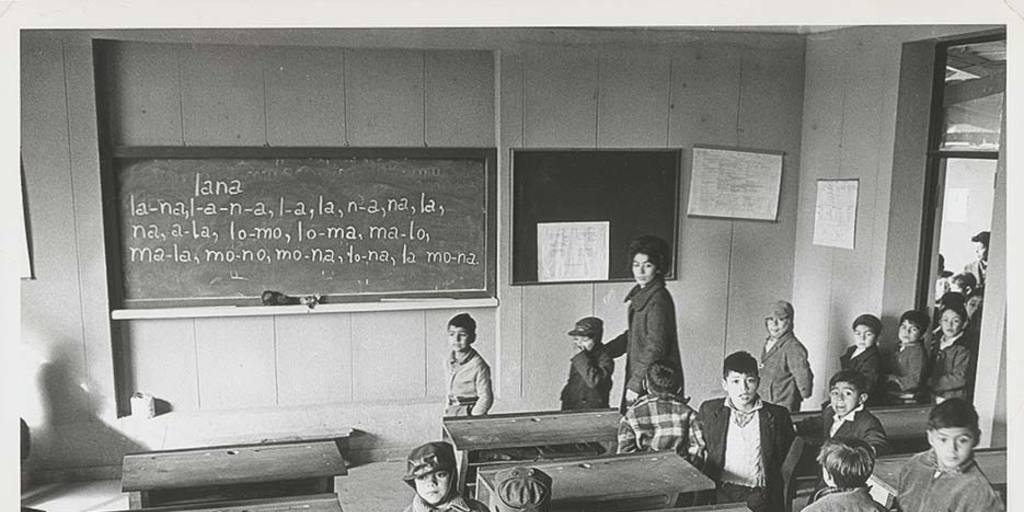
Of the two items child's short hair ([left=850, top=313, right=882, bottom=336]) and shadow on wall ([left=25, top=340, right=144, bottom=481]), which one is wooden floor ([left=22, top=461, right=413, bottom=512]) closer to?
shadow on wall ([left=25, top=340, right=144, bottom=481])

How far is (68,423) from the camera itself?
1.56 meters

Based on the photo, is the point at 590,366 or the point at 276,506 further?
the point at 590,366

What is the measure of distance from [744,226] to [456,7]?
1549 mm

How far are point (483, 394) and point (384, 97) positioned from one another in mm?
822

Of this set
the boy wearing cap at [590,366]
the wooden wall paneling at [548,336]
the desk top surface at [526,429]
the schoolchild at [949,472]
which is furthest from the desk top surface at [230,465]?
the schoolchild at [949,472]

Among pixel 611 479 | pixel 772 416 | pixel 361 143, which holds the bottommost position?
pixel 611 479

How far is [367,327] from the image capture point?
1.92 m

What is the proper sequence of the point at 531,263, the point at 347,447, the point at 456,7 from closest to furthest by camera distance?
the point at 456,7, the point at 347,447, the point at 531,263

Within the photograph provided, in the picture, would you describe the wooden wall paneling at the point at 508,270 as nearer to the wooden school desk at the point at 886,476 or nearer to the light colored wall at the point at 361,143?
the light colored wall at the point at 361,143

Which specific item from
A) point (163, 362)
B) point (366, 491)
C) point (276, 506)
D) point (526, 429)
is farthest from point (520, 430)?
point (163, 362)

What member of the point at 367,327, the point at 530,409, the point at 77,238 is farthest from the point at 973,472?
the point at 77,238

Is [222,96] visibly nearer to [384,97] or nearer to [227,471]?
[384,97]

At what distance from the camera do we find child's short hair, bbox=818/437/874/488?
164 cm

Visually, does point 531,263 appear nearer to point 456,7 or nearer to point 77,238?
point 77,238
